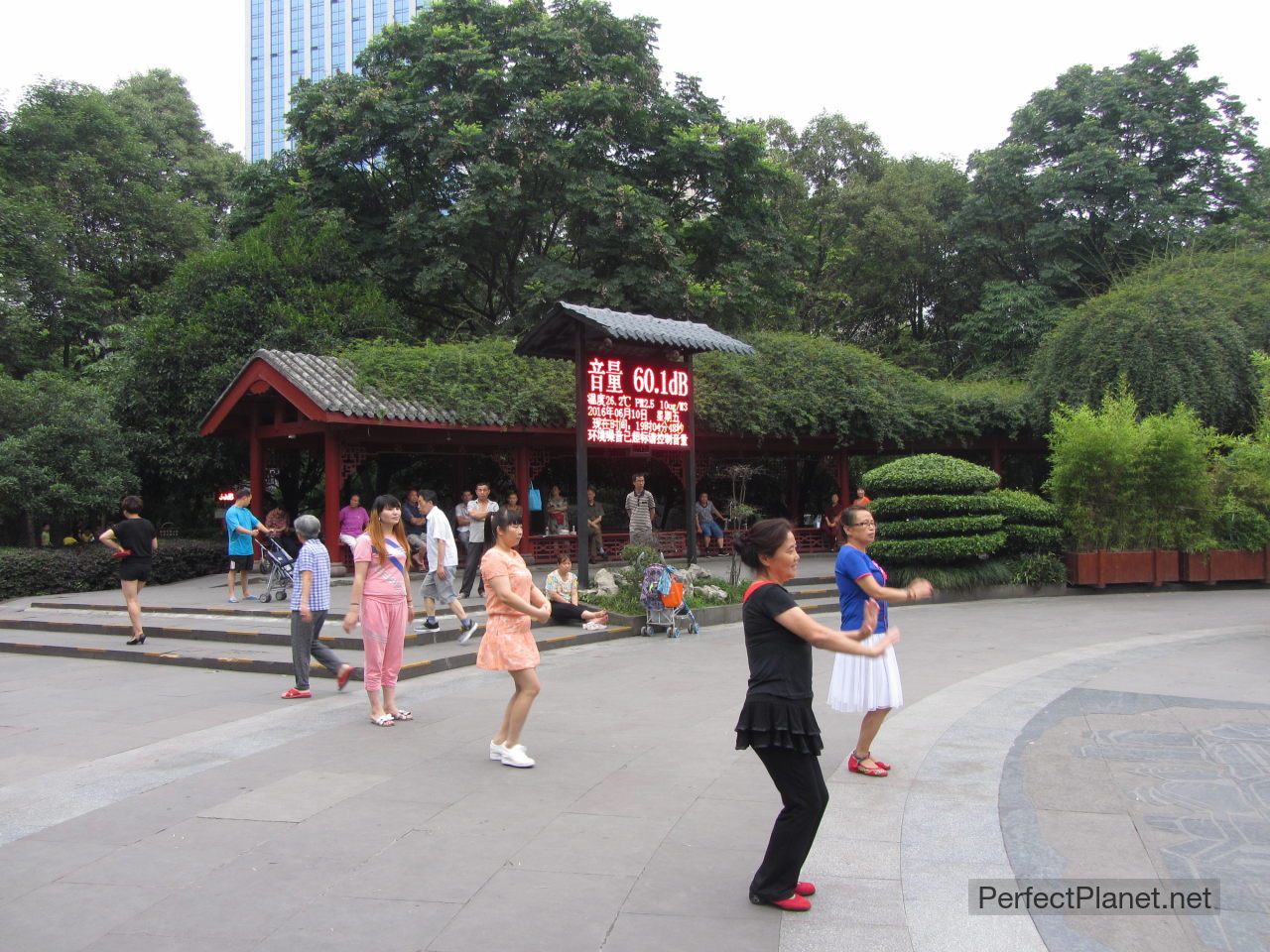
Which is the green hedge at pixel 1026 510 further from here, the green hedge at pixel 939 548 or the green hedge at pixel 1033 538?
the green hedge at pixel 939 548

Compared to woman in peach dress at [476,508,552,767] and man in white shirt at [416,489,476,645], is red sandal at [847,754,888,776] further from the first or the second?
man in white shirt at [416,489,476,645]

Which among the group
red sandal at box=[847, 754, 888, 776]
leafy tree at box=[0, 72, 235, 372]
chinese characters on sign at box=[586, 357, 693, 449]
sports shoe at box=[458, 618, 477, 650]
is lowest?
red sandal at box=[847, 754, 888, 776]

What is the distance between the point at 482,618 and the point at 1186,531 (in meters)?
12.1

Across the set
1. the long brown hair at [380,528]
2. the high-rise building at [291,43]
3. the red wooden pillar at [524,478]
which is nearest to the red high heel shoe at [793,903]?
the long brown hair at [380,528]

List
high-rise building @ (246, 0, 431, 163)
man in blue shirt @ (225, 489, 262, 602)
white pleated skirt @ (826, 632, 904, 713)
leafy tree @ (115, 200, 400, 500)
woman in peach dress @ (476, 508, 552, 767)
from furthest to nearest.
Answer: high-rise building @ (246, 0, 431, 163) → leafy tree @ (115, 200, 400, 500) → man in blue shirt @ (225, 489, 262, 602) → woman in peach dress @ (476, 508, 552, 767) → white pleated skirt @ (826, 632, 904, 713)

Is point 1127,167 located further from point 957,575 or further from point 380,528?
point 380,528

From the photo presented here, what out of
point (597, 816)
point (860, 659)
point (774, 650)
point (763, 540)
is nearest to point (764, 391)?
point (860, 659)

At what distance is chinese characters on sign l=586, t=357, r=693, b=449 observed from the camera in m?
13.1

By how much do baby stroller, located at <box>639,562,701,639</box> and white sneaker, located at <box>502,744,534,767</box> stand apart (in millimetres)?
5655

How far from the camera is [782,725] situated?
3594mm

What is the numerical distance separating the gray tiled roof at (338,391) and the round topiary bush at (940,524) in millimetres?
7280

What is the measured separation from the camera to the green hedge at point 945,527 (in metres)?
14.6

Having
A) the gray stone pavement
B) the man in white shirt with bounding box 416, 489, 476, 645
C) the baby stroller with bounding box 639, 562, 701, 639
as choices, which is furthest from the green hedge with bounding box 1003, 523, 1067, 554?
the man in white shirt with bounding box 416, 489, 476, 645

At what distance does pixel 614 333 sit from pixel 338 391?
5612 millimetres
